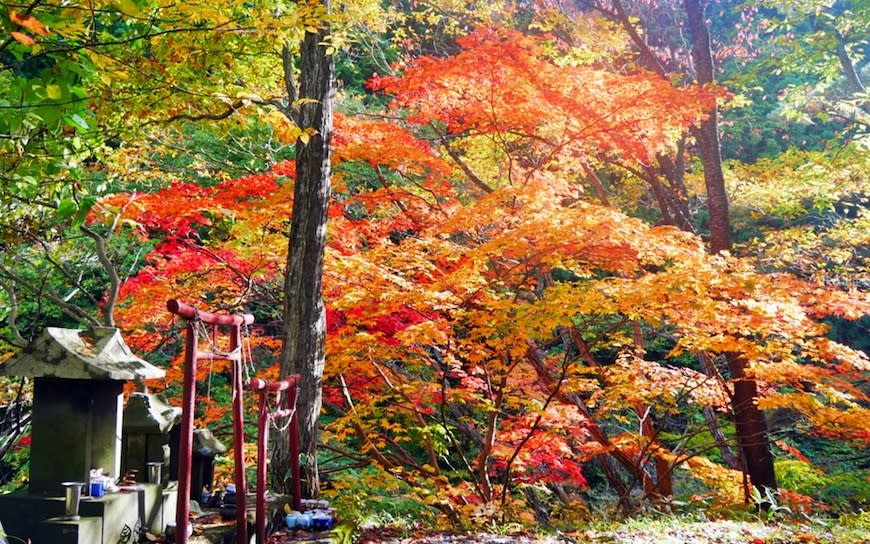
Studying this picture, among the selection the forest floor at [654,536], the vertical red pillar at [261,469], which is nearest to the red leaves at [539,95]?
the forest floor at [654,536]

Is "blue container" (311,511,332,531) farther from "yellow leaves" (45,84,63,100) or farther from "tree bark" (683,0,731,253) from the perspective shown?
"tree bark" (683,0,731,253)

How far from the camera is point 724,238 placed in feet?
34.6

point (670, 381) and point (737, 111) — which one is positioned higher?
point (737, 111)

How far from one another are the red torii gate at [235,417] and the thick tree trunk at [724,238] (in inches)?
267

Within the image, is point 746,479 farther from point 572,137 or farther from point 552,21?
point 552,21

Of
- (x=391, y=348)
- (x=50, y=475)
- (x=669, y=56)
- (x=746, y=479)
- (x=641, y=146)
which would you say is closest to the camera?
(x=50, y=475)

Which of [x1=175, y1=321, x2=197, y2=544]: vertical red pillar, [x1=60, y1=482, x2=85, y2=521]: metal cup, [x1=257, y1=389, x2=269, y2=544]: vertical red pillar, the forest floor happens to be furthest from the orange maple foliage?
[x1=175, y1=321, x2=197, y2=544]: vertical red pillar

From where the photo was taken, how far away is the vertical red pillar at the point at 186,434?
377 centimetres

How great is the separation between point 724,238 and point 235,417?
8.55 m

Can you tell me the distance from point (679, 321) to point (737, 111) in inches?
554

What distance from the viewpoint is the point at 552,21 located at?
12586mm

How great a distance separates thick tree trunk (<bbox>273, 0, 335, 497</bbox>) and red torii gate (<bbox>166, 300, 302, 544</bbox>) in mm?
490

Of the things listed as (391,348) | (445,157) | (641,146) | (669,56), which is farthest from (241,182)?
(669,56)

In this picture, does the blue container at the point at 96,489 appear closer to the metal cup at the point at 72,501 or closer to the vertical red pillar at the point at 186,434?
the metal cup at the point at 72,501
